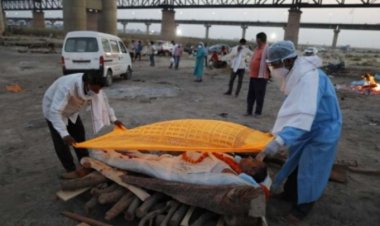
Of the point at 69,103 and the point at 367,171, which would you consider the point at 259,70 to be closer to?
the point at 367,171

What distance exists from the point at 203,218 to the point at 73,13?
3424 centimetres

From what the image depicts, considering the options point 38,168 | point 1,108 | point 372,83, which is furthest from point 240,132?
point 372,83

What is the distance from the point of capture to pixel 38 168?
498cm

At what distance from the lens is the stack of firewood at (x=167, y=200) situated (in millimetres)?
3047

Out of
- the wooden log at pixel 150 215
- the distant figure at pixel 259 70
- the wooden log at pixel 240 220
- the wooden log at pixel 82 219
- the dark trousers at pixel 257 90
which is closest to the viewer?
the wooden log at pixel 240 220

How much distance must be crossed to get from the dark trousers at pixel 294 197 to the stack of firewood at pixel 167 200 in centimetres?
62

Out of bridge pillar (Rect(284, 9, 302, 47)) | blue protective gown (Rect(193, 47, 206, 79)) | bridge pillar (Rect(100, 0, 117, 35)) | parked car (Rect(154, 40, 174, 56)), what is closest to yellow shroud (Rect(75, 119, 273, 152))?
blue protective gown (Rect(193, 47, 206, 79))

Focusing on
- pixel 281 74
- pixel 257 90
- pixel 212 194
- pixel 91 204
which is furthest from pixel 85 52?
pixel 212 194

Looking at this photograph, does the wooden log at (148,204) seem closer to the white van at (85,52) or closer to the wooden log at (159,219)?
the wooden log at (159,219)

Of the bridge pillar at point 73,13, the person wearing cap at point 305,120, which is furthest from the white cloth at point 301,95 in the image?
the bridge pillar at point 73,13

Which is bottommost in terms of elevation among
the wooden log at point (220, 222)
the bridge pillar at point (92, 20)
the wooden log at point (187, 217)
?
the wooden log at point (220, 222)

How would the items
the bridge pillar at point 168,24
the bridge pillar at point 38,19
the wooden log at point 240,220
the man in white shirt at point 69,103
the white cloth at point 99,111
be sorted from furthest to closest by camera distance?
1. the bridge pillar at point 38,19
2. the bridge pillar at point 168,24
3. the white cloth at point 99,111
4. the man in white shirt at point 69,103
5. the wooden log at point 240,220

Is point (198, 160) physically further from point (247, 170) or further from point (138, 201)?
point (138, 201)

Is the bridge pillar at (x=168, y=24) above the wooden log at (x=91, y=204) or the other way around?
above
